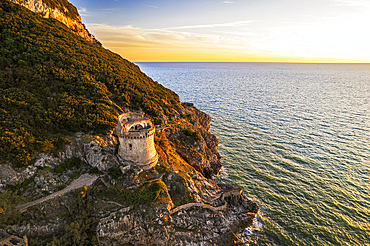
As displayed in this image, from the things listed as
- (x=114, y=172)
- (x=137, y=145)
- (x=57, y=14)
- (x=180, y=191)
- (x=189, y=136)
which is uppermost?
(x=57, y=14)

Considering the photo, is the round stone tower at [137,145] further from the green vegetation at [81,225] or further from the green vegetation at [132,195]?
the green vegetation at [81,225]

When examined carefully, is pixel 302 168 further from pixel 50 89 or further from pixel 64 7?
pixel 64 7

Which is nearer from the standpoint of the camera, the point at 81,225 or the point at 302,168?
the point at 81,225

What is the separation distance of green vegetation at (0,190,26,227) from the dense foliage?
6.06 metres

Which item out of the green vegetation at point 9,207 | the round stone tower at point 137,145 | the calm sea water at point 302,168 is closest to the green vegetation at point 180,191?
the round stone tower at point 137,145

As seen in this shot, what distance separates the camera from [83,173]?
39469 millimetres

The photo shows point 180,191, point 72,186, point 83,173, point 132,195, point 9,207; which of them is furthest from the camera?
point 180,191

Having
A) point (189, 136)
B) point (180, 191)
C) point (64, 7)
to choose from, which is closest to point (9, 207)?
point (180, 191)

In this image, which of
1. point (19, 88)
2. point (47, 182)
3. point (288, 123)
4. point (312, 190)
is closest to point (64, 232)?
point (47, 182)

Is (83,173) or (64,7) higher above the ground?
(64,7)

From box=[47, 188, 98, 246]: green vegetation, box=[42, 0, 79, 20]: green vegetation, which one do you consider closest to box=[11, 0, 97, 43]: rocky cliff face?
box=[42, 0, 79, 20]: green vegetation

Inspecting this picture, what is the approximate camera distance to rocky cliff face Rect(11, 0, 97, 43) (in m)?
74.4

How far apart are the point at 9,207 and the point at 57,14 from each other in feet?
289

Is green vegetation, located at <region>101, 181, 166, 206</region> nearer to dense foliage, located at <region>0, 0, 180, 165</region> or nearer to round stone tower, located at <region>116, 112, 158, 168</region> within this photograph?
round stone tower, located at <region>116, 112, 158, 168</region>
